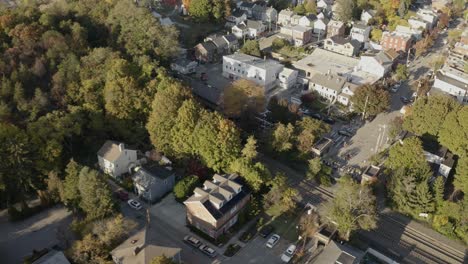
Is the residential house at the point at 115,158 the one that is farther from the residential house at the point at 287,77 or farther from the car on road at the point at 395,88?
the car on road at the point at 395,88

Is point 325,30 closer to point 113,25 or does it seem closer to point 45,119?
point 113,25

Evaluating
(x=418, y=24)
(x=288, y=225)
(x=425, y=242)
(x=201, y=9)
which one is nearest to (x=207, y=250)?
(x=288, y=225)

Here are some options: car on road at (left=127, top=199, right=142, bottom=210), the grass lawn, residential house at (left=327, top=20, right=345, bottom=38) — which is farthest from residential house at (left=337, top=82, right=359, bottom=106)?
car on road at (left=127, top=199, right=142, bottom=210)

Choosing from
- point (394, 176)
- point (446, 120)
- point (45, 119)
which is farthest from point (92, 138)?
point (446, 120)

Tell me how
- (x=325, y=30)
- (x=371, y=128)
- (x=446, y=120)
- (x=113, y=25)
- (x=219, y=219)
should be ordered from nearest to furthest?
(x=219, y=219) → (x=446, y=120) → (x=371, y=128) → (x=113, y=25) → (x=325, y=30)

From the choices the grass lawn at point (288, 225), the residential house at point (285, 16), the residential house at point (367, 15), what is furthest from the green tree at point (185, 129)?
the residential house at point (367, 15)
